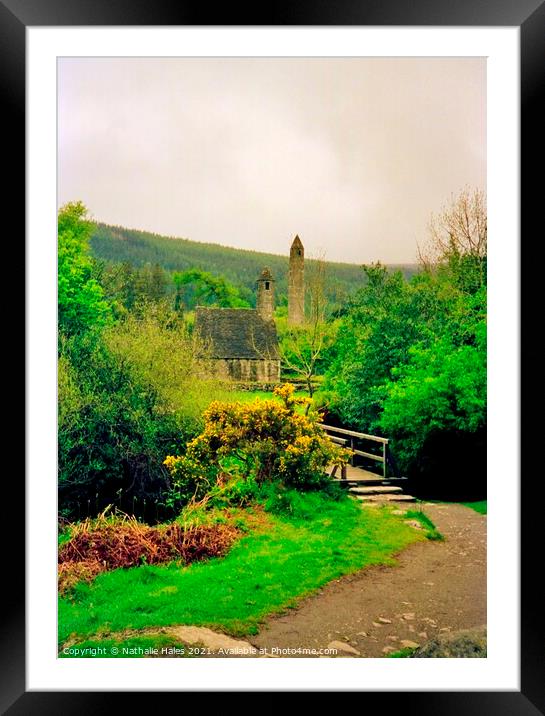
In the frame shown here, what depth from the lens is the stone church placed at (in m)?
4.54

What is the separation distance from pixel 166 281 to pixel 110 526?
1985 millimetres

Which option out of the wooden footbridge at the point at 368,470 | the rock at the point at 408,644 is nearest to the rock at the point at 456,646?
the rock at the point at 408,644

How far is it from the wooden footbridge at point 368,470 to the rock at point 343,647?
1091 millimetres

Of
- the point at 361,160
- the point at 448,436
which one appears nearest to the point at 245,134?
the point at 361,160

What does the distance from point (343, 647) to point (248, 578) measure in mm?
859

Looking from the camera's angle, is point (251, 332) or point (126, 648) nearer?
point (126, 648)

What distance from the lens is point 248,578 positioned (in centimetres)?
430

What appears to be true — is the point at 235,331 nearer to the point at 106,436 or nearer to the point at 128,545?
the point at 106,436

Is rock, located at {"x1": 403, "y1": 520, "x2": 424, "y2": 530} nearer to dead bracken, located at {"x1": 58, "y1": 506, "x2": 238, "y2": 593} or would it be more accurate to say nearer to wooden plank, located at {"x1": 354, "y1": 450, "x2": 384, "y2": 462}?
wooden plank, located at {"x1": 354, "y1": 450, "x2": 384, "y2": 462}
